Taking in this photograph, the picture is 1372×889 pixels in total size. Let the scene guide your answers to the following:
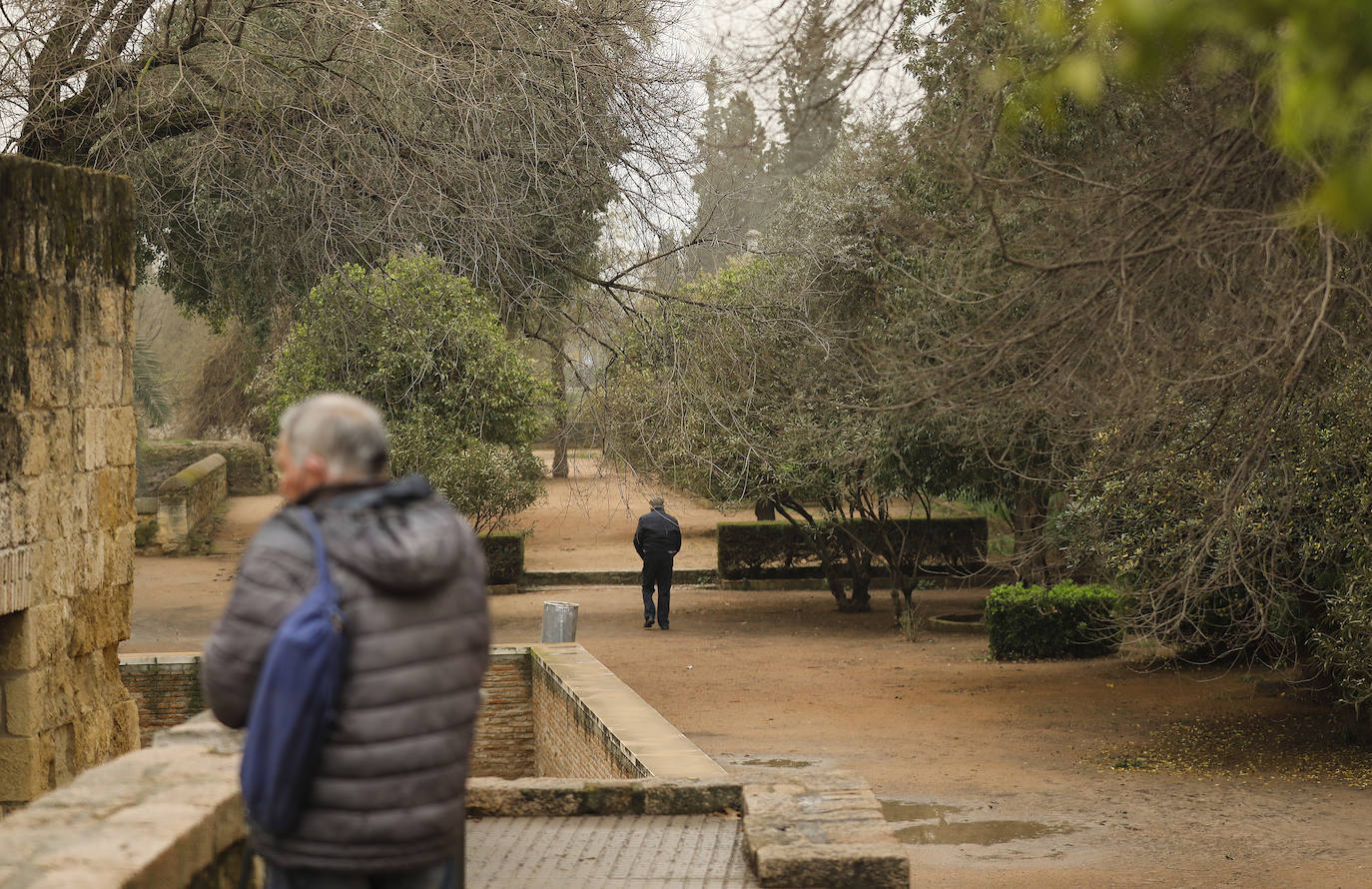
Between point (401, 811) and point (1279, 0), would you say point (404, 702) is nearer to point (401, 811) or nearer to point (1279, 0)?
point (401, 811)

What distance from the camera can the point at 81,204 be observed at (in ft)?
21.8

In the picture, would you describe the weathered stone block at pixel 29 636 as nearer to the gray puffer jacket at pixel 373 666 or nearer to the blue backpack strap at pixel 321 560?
the gray puffer jacket at pixel 373 666

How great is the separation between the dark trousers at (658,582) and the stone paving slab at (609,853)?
12.3 metres

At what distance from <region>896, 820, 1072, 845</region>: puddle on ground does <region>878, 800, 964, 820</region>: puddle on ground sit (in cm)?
23

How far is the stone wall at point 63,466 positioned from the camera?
20.5 feet

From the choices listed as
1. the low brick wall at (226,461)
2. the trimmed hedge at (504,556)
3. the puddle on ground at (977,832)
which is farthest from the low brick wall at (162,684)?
the low brick wall at (226,461)

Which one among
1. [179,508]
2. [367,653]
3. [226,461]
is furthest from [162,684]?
[226,461]

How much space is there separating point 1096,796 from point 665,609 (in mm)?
9567

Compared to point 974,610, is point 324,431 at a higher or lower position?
higher

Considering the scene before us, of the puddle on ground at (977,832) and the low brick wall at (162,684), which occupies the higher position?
the low brick wall at (162,684)

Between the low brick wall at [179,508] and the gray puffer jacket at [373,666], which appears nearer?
the gray puffer jacket at [373,666]

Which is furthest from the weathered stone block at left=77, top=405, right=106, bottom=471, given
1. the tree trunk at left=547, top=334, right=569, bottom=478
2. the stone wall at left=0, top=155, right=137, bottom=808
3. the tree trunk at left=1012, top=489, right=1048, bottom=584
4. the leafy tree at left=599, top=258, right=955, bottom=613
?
the tree trunk at left=1012, top=489, right=1048, bottom=584

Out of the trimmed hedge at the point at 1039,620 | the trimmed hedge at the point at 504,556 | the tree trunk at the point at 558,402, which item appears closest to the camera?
the tree trunk at the point at 558,402

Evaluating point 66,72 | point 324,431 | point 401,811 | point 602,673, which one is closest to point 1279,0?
point 324,431
